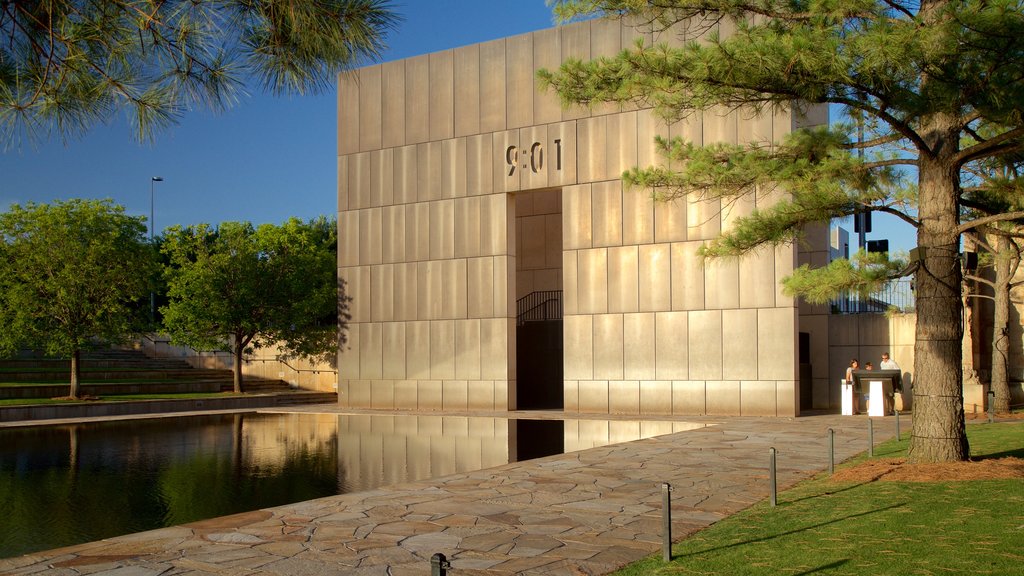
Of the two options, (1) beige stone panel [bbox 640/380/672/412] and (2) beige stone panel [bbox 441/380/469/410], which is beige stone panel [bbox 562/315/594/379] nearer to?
(1) beige stone panel [bbox 640/380/672/412]

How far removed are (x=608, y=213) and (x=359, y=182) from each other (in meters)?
10.3

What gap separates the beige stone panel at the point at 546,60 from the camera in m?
27.5

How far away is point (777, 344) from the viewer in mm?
23734

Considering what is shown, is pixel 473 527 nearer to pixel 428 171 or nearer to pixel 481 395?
pixel 481 395

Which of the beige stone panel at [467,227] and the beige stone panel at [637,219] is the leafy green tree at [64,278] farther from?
the beige stone panel at [637,219]

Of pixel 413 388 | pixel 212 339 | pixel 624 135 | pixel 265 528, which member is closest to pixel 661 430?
pixel 624 135

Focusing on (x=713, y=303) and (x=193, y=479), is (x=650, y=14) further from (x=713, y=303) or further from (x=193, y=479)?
(x=713, y=303)

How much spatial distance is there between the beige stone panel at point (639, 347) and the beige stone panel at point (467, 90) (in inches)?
331

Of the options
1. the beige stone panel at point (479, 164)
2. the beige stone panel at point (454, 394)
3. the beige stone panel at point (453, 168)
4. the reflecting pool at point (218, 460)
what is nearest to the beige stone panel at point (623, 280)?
the reflecting pool at point (218, 460)

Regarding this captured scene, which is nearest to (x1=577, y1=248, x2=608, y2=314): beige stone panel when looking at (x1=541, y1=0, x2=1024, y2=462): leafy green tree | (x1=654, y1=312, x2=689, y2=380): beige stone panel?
(x1=654, y1=312, x2=689, y2=380): beige stone panel

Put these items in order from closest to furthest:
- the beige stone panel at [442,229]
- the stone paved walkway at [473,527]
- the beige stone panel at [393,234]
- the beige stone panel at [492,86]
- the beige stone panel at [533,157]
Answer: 1. the stone paved walkway at [473,527]
2. the beige stone panel at [533,157]
3. the beige stone panel at [492,86]
4. the beige stone panel at [442,229]
5. the beige stone panel at [393,234]

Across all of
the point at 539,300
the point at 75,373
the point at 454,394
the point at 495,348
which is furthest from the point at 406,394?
the point at 75,373

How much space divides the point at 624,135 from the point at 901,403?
10897 mm

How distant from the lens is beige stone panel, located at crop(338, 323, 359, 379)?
3209cm
